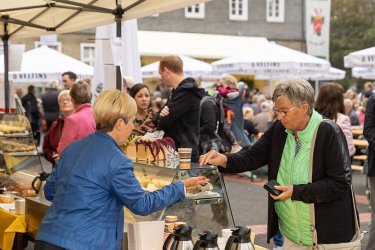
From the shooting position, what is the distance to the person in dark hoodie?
22.7 ft

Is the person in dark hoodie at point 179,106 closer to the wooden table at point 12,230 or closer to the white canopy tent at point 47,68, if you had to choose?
the wooden table at point 12,230

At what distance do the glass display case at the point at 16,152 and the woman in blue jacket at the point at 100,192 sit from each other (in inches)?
147

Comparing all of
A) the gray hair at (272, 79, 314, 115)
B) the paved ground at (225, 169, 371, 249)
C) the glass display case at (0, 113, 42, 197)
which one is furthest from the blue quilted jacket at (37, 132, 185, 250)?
the paved ground at (225, 169, 371, 249)

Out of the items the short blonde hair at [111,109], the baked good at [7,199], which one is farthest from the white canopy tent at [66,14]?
the short blonde hair at [111,109]

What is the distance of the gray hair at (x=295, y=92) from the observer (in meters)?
4.31

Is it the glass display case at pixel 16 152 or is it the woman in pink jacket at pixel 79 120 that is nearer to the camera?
the woman in pink jacket at pixel 79 120

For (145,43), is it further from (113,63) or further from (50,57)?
(113,63)

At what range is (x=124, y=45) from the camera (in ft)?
36.1

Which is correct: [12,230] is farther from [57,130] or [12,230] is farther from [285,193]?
[285,193]

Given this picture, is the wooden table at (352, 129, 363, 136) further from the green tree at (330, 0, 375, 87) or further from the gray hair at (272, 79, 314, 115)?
the green tree at (330, 0, 375, 87)

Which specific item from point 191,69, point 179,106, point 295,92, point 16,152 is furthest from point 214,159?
point 191,69

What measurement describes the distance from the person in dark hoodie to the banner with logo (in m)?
14.9

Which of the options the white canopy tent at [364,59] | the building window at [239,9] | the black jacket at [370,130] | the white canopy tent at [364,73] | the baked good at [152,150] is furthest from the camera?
the building window at [239,9]

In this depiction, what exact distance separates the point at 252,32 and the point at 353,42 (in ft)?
28.8
